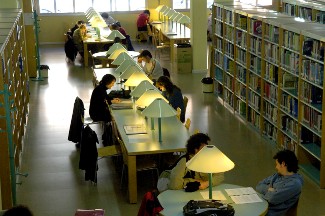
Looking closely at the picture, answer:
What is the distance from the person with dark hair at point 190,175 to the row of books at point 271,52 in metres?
3.65

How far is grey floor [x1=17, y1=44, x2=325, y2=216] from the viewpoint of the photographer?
814 centimetres

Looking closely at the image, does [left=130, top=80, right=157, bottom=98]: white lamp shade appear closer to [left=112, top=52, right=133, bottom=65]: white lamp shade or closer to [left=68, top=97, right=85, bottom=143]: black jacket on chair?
[left=68, top=97, right=85, bottom=143]: black jacket on chair

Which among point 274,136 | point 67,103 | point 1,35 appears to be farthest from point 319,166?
point 67,103

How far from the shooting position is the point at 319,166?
357 inches

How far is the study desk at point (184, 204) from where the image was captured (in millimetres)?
6052

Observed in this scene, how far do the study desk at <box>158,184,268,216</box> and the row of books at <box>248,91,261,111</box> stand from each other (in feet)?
14.4

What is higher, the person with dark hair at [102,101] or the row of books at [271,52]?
the row of books at [271,52]

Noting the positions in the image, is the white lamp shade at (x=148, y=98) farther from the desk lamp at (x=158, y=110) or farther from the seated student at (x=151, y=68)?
the seated student at (x=151, y=68)

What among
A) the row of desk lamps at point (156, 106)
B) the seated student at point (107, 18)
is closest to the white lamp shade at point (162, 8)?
the seated student at point (107, 18)

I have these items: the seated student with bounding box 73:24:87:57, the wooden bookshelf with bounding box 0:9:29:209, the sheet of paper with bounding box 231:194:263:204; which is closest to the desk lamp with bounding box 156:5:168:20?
the seated student with bounding box 73:24:87:57

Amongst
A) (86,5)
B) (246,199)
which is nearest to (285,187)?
(246,199)

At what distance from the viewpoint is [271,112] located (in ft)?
33.7

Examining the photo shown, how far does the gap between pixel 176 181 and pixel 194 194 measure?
0.79 feet

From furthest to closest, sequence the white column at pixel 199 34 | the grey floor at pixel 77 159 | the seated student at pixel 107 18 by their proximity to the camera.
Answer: the seated student at pixel 107 18, the white column at pixel 199 34, the grey floor at pixel 77 159
